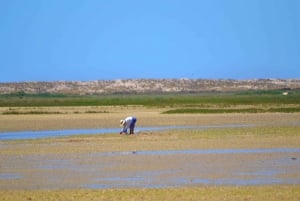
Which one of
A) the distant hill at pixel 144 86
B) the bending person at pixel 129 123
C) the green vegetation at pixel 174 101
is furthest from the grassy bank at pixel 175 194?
the distant hill at pixel 144 86

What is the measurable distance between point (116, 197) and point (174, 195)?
128 cm

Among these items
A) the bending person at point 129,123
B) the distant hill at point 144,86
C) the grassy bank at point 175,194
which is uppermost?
the distant hill at point 144,86

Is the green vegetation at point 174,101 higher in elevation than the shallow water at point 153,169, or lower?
higher

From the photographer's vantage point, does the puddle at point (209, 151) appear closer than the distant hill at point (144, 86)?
Yes

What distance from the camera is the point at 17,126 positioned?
4431 cm

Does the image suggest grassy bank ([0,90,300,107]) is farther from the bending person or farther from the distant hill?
the distant hill

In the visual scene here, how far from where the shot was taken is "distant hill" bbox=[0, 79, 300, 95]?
6334 inches

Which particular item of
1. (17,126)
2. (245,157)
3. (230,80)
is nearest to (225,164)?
(245,157)

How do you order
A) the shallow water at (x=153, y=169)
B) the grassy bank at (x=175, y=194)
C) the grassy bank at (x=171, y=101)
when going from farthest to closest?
the grassy bank at (x=171, y=101) → the shallow water at (x=153, y=169) → the grassy bank at (x=175, y=194)

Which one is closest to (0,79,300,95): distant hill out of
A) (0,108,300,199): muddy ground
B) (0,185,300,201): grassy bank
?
(0,108,300,199): muddy ground

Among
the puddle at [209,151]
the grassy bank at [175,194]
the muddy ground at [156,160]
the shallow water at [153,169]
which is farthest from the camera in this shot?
the puddle at [209,151]

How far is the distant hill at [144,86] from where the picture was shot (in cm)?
16088

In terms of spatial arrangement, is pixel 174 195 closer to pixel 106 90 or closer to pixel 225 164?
pixel 225 164

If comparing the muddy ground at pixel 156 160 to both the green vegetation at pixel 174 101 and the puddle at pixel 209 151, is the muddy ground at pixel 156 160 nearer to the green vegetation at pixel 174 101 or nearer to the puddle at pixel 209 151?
the puddle at pixel 209 151
